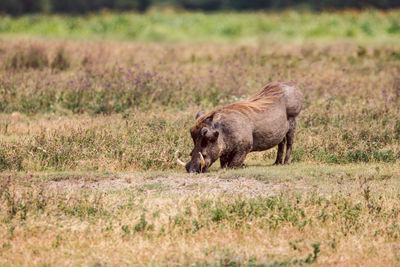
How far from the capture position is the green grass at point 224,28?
32.0 m

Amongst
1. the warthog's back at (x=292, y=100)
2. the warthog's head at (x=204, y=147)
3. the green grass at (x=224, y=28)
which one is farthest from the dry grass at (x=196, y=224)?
the green grass at (x=224, y=28)

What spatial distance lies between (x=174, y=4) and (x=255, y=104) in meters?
58.0

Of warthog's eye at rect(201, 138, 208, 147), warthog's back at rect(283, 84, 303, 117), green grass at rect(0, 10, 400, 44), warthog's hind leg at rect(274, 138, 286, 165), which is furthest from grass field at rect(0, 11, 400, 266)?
green grass at rect(0, 10, 400, 44)

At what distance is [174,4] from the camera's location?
2623 inches

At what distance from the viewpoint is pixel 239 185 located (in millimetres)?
8875

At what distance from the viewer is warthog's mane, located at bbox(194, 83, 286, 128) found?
9.83 m

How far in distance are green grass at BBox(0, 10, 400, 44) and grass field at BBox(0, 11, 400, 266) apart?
39.9 ft

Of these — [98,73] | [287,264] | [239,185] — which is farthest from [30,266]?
[98,73]

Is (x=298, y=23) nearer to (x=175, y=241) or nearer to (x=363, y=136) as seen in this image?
(x=363, y=136)

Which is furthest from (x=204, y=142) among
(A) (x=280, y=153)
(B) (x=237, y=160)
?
(A) (x=280, y=153)

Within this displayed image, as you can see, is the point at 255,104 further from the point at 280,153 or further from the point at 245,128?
the point at 280,153

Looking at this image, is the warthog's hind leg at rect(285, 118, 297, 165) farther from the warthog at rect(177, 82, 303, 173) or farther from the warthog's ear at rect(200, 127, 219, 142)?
the warthog's ear at rect(200, 127, 219, 142)

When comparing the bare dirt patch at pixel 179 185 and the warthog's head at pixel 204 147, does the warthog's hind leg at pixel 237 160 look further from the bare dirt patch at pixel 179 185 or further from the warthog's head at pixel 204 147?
the bare dirt patch at pixel 179 185

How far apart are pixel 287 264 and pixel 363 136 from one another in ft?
19.9
